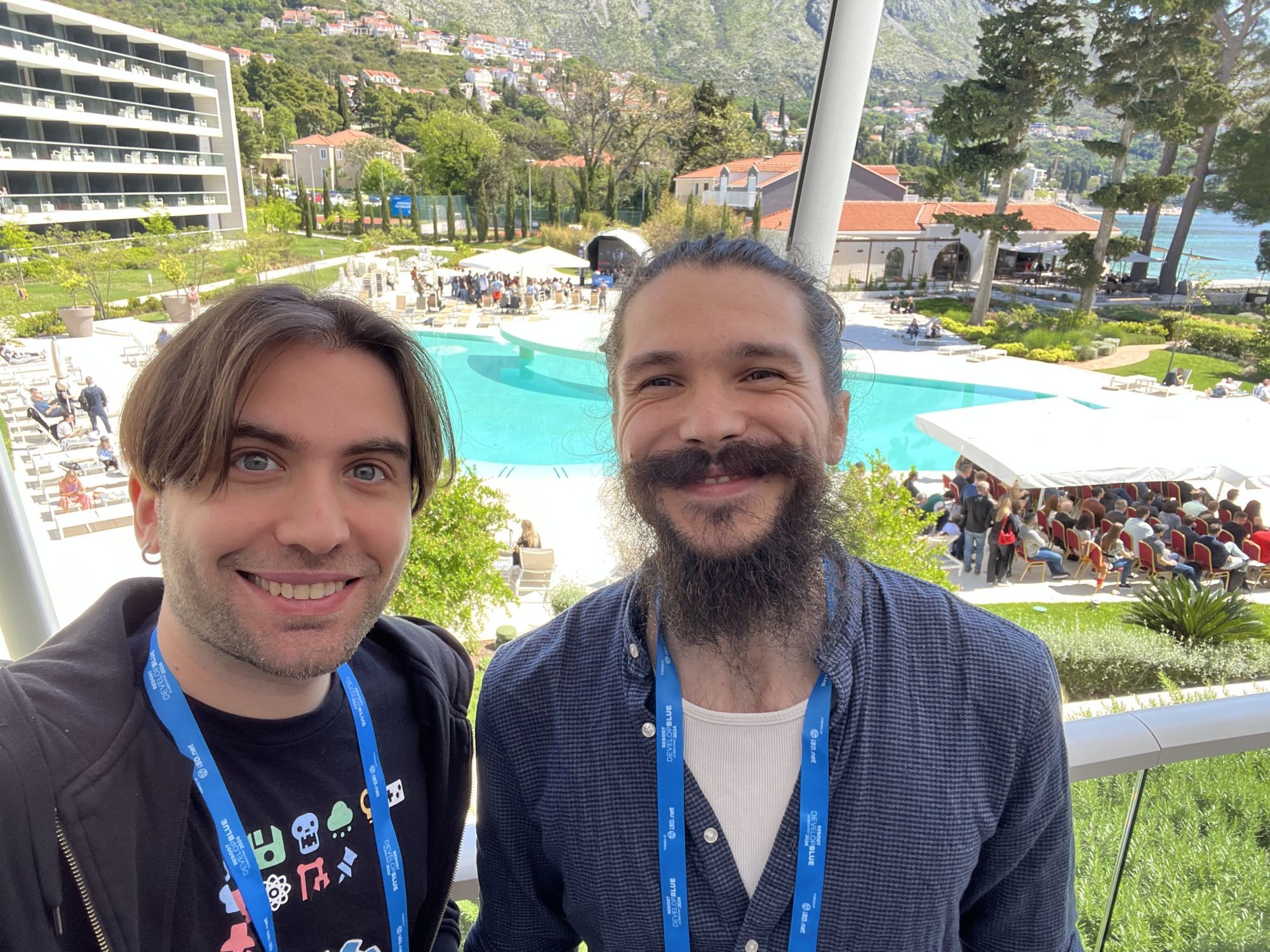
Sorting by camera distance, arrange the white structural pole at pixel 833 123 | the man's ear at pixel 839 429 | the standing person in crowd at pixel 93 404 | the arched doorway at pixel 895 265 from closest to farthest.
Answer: the man's ear at pixel 839 429 → the white structural pole at pixel 833 123 → the arched doorway at pixel 895 265 → the standing person in crowd at pixel 93 404

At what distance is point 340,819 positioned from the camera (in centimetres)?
96

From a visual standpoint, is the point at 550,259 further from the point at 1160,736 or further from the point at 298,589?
the point at 298,589

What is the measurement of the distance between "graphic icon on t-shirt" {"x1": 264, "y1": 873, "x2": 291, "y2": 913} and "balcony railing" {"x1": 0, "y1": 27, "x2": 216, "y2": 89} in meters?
3.73

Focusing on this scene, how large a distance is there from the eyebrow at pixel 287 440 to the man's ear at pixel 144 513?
0.65 feet

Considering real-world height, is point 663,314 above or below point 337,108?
below

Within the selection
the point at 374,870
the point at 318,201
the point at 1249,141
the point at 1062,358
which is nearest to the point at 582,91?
the point at 1249,141

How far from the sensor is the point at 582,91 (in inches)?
156

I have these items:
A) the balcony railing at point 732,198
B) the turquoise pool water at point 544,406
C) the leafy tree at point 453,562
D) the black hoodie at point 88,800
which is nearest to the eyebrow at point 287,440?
the black hoodie at point 88,800

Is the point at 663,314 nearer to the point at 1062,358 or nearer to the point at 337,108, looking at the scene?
the point at 337,108

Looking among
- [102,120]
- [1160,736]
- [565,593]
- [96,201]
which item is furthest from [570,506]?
[1160,736]

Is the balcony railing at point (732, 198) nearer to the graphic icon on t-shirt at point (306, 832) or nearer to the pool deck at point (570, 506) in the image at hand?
the pool deck at point (570, 506)

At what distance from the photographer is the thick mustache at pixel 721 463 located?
40.8 inches

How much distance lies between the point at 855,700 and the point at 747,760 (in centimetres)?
16

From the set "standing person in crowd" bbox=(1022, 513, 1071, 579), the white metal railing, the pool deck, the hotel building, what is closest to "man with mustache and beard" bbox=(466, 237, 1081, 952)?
the white metal railing
